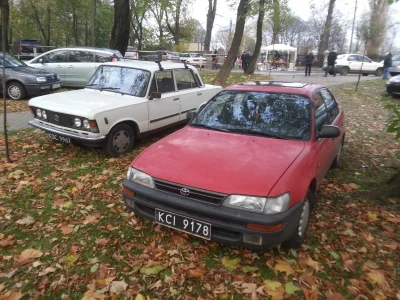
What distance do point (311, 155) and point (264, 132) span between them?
62 cm

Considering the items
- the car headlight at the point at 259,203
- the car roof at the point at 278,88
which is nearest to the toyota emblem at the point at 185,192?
the car headlight at the point at 259,203

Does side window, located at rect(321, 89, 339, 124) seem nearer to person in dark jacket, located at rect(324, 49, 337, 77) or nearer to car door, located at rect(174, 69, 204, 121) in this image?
car door, located at rect(174, 69, 204, 121)

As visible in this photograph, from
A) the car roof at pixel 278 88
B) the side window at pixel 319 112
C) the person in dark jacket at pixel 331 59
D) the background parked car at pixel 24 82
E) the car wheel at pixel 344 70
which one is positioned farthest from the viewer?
the car wheel at pixel 344 70

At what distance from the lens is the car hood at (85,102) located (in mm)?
5160

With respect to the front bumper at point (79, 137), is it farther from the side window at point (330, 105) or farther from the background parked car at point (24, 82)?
the background parked car at point (24, 82)

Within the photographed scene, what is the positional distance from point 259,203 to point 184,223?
2.43ft

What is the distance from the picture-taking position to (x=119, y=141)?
18.7ft

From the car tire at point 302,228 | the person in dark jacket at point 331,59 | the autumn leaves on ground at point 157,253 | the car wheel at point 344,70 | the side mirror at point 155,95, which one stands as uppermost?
the person in dark jacket at point 331,59

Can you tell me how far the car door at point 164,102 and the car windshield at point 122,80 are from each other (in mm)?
197

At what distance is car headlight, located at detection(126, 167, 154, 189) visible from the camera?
3.16m

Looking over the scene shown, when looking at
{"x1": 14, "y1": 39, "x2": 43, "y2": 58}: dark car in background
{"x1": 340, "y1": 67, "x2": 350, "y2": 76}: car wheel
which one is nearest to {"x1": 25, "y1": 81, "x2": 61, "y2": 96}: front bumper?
{"x1": 14, "y1": 39, "x2": 43, "y2": 58}: dark car in background

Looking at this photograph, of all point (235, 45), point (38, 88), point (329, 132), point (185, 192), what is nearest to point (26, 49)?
point (38, 88)

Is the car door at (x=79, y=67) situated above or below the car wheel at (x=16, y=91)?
above

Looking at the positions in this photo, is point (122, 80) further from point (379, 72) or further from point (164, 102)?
point (379, 72)
